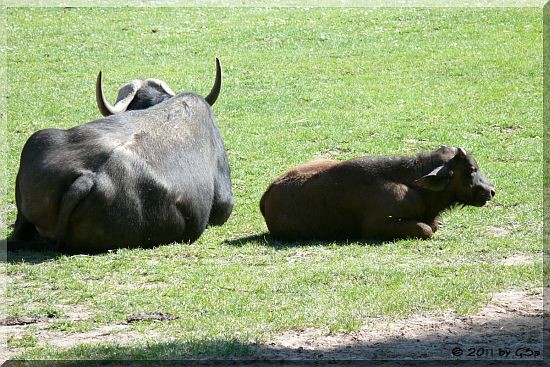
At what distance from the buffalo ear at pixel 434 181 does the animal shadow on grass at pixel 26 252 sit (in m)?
4.36

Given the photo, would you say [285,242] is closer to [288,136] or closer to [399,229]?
[399,229]

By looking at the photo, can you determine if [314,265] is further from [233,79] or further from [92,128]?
[233,79]

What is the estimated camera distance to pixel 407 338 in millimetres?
9000

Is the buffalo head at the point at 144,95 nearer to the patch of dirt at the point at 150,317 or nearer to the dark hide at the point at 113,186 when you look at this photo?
the dark hide at the point at 113,186

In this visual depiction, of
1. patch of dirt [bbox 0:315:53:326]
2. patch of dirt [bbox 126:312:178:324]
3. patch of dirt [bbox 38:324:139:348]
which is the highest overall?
patch of dirt [bbox 38:324:139:348]

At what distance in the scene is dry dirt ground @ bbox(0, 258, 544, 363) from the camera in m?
8.55

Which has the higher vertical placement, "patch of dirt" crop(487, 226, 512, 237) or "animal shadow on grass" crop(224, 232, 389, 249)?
"patch of dirt" crop(487, 226, 512, 237)

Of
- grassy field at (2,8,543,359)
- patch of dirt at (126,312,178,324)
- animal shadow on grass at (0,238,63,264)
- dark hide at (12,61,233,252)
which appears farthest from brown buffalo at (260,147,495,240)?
patch of dirt at (126,312,178,324)

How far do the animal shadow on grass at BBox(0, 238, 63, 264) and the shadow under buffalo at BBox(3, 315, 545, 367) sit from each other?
3613 mm

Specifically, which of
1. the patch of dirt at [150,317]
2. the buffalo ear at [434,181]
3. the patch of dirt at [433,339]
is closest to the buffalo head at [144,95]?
the buffalo ear at [434,181]

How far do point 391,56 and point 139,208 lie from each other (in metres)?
Result: 14.6

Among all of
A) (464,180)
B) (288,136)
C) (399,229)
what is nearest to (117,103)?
(288,136)

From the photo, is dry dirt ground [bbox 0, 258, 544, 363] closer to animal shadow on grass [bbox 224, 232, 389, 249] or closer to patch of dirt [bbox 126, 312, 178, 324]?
patch of dirt [bbox 126, 312, 178, 324]

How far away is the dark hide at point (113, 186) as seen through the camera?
12.3m
